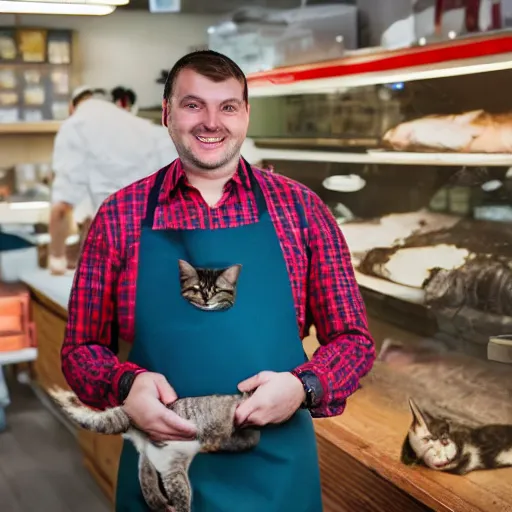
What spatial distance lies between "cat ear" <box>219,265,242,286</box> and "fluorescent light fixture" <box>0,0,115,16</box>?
2.74ft

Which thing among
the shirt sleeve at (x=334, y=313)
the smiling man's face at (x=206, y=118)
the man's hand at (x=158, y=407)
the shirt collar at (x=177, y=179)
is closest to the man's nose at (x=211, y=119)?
the smiling man's face at (x=206, y=118)

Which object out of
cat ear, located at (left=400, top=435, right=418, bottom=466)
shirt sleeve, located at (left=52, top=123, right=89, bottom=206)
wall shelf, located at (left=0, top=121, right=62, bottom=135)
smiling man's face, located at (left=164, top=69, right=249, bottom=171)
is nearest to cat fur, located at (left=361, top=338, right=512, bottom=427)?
cat ear, located at (left=400, top=435, right=418, bottom=466)

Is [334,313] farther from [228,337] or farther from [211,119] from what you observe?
[211,119]

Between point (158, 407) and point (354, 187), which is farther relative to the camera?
point (354, 187)

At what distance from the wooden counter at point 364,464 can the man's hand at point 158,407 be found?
384 millimetres

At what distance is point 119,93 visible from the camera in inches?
82.0

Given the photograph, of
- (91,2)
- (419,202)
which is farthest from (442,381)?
(91,2)

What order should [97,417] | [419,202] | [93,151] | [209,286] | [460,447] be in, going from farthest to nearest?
[419,202], [93,151], [460,447], [97,417], [209,286]

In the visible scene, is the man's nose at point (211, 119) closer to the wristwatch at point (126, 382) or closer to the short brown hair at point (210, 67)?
the short brown hair at point (210, 67)

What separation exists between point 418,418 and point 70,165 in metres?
1.07

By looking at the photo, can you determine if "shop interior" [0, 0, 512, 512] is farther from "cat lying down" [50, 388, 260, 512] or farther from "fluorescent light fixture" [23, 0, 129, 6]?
"cat lying down" [50, 388, 260, 512]

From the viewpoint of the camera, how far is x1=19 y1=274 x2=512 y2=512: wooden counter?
187cm

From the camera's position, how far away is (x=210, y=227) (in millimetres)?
1633

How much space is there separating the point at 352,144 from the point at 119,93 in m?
0.63
